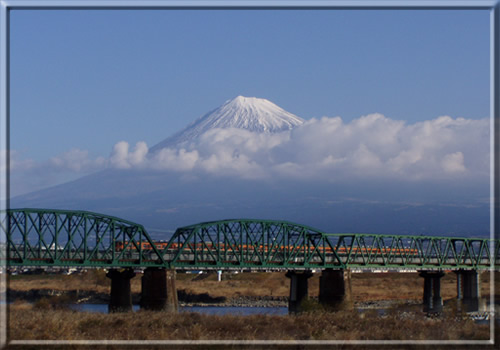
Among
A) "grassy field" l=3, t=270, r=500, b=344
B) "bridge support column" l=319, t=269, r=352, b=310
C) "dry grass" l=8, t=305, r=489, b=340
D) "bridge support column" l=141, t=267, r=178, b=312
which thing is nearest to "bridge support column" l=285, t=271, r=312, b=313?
"bridge support column" l=319, t=269, r=352, b=310

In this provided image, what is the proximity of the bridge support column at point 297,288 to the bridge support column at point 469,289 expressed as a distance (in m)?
27.8

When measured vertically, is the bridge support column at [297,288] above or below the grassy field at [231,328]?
below

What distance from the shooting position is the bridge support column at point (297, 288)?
309ft

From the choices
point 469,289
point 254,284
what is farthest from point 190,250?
point 254,284

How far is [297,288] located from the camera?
96.5m

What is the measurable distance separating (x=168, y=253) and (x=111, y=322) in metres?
42.0

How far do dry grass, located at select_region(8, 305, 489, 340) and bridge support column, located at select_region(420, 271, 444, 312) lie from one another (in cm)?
5456

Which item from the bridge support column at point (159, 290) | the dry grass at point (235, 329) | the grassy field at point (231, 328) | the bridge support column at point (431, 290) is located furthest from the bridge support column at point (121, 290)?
the bridge support column at point (431, 290)

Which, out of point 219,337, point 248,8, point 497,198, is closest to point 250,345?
point 219,337

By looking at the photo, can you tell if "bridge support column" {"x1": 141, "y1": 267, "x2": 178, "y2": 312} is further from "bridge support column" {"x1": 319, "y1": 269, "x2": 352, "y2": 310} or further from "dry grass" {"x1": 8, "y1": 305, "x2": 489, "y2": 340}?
"dry grass" {"x1": 8, "y1": 305, "x2": 489, "y2": 340}

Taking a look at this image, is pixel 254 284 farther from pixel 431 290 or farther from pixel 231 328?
pixel 231 328

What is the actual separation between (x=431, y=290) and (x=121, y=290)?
51.3 meters

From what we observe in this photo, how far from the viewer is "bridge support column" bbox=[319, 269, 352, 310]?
303 feet

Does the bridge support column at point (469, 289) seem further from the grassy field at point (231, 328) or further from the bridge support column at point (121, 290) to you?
the grassy field at point (231, 328)
